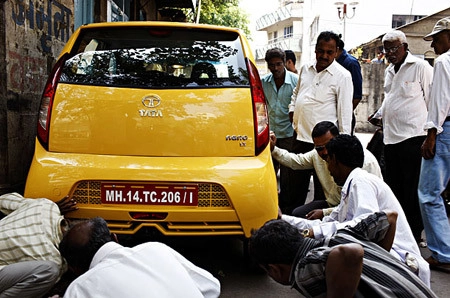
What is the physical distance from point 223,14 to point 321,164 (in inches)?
998

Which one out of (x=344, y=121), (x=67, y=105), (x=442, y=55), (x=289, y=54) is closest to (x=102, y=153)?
(x=67, y=105)

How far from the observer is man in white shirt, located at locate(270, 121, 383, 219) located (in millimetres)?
3354

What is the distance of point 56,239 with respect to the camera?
280 centimetres

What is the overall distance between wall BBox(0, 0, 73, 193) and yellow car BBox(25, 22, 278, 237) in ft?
3.99

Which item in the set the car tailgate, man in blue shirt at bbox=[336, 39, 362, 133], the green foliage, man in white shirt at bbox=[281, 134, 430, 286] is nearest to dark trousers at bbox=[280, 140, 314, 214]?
man in blue shirt at bbox=[336, 39, 362, 133]

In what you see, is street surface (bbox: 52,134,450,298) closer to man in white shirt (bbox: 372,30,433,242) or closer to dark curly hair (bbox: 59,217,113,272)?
man in white shirt (bbox: 372,30,433,242)

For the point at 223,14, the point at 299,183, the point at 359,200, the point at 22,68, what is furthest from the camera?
the point at 223,14

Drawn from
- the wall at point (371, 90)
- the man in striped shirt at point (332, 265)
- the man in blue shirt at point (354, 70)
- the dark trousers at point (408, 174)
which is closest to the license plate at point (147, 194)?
the man in striped shirt at point (332, 265)

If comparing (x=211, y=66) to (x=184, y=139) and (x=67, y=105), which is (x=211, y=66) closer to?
(x=184, y=139)

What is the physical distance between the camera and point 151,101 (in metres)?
3.13

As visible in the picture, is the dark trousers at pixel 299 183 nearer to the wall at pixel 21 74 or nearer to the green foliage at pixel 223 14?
the wall at pixel 21 74

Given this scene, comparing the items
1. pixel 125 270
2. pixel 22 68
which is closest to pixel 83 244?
pixel 125 270

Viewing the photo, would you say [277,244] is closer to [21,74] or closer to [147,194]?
[147,194]

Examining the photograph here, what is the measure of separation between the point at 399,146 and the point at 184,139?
2.14m
